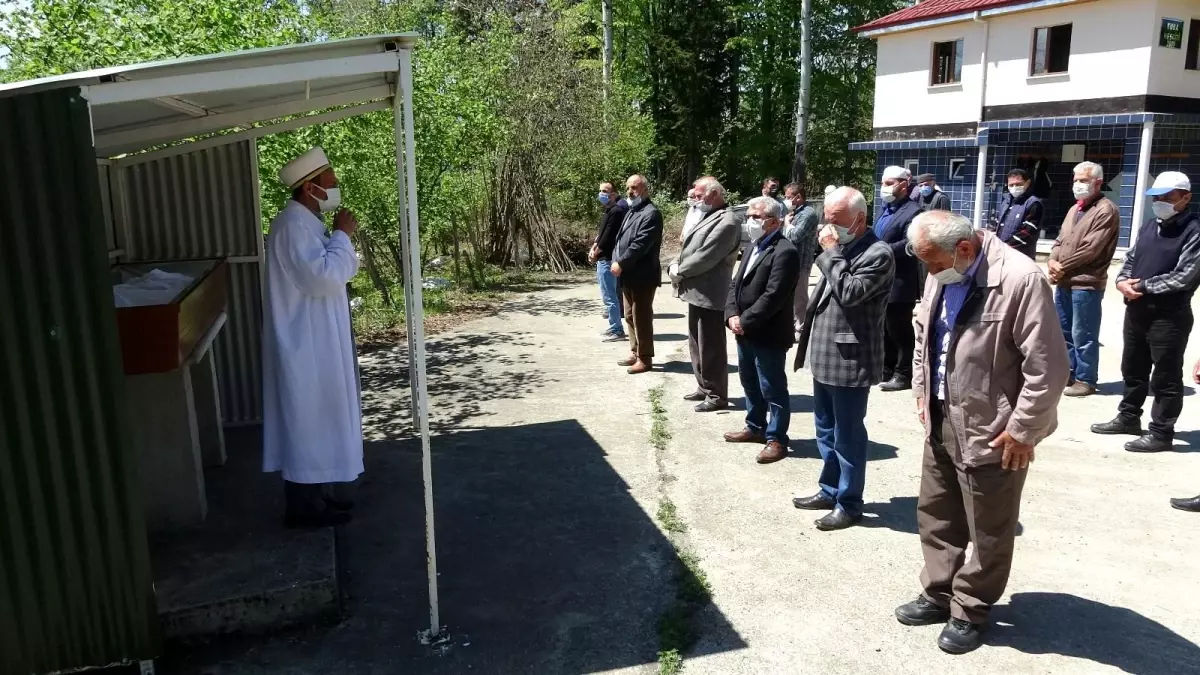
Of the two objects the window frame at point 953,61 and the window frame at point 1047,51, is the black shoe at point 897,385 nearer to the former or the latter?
the window frame at point 1047,51

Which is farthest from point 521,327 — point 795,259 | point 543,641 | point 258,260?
point 543,641

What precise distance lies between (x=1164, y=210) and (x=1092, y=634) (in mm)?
3492

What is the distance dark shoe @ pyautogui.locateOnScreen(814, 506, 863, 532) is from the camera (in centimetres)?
479

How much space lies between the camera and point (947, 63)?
2127 centimetres

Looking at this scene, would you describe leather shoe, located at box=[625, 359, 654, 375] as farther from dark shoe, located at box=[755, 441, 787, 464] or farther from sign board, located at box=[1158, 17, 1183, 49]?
sign board, located at box=[1158, 17, 1183, 49]

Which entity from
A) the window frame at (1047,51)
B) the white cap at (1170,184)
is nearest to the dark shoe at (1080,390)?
the white cap at (1170,184)

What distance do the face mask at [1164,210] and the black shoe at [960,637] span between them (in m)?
3.76

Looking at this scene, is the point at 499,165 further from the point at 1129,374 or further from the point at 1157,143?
Answer: the point at 1157,143

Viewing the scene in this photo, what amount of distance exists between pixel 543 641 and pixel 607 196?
7.17m

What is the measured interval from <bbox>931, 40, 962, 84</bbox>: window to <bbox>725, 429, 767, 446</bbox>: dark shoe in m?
17.8

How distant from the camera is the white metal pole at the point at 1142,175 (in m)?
17.2

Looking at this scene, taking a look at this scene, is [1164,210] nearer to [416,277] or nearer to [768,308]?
[768,308]

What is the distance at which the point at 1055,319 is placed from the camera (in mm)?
3314

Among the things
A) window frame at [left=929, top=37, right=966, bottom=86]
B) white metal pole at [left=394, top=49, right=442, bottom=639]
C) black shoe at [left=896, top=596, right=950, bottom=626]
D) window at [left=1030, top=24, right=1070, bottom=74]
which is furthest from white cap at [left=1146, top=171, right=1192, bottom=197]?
window frame at [left=929, top=37, right=966, bottom=86]
